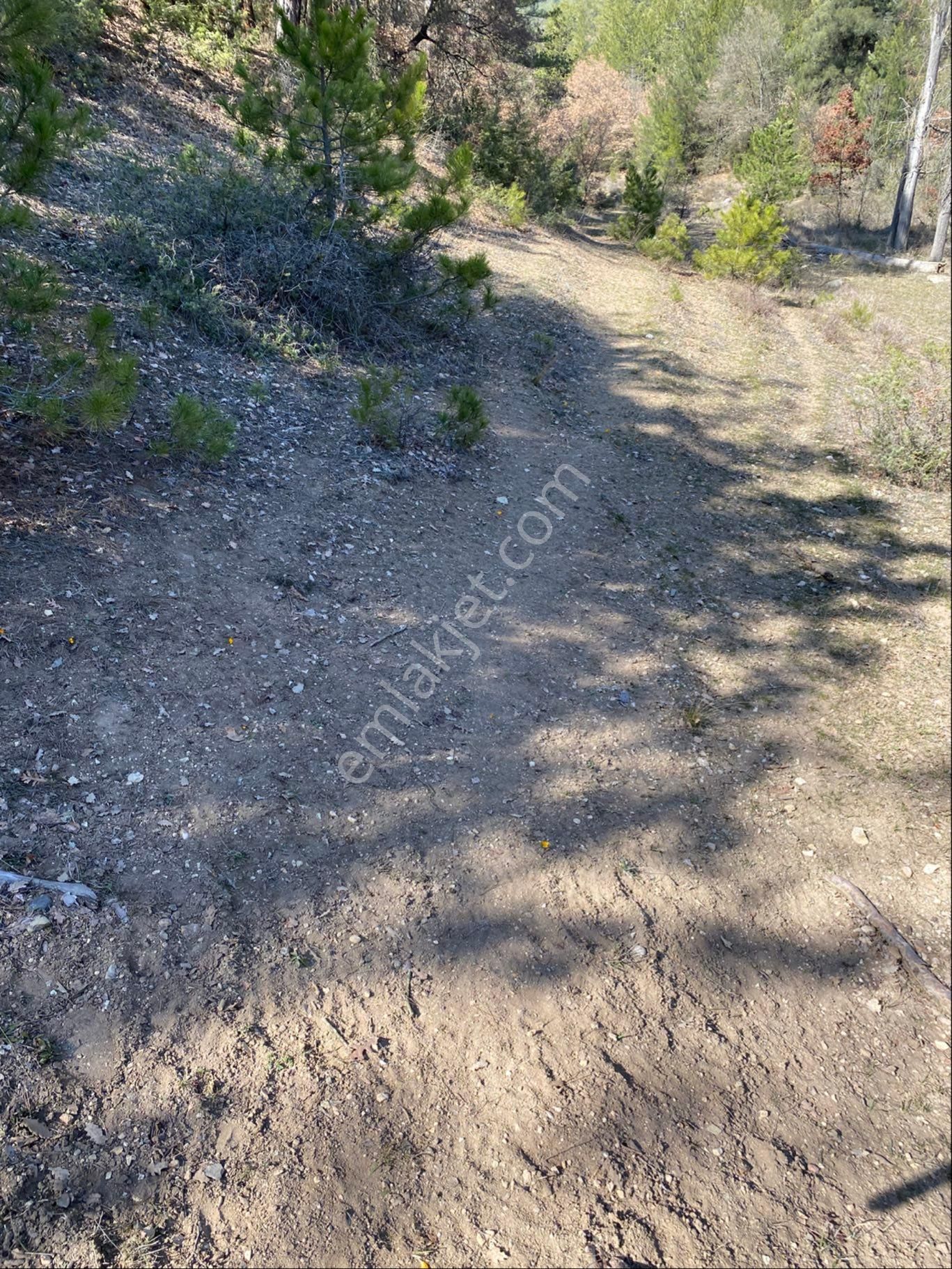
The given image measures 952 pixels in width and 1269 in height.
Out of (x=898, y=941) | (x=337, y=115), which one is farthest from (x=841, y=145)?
(x=898, y=941)

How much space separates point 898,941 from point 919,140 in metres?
23.3

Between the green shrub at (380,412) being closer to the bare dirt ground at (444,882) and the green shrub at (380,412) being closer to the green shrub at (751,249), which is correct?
the bare dirt ground at (444,882)

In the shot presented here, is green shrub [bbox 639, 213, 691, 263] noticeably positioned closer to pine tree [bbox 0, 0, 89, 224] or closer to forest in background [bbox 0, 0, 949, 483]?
forest in background [bbox 0, 0, 949, 483]

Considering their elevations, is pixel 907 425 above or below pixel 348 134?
below

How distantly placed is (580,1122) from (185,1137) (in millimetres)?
1163

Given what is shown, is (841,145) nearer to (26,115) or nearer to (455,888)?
(26,115)

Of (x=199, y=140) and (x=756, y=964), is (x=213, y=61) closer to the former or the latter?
(x=199, y=140)

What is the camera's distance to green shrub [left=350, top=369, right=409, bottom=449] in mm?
5895

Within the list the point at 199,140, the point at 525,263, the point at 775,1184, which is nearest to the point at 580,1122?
the point at 775,1184

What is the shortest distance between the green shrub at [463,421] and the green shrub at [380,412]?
35cm

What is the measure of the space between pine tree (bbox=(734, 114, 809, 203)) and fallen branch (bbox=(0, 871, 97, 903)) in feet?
52.7

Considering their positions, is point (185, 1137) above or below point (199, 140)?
below

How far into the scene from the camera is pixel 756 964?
3100mm

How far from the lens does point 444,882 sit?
10.1 ft
